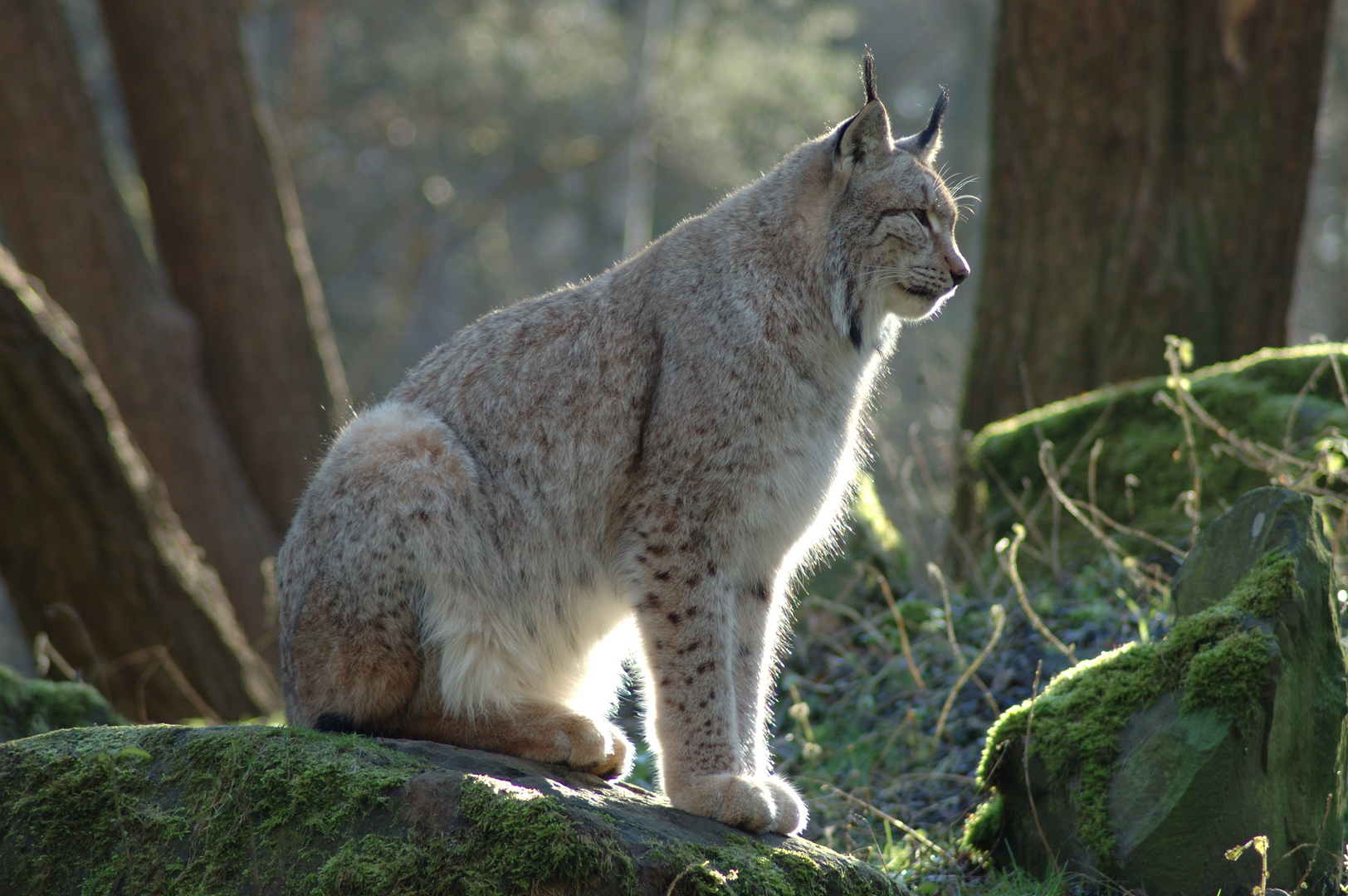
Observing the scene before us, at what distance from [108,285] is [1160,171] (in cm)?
702

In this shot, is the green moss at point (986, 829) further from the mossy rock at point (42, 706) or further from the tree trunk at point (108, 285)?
the tree trunk at point (108, 285)

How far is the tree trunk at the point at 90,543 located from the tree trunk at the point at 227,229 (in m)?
1.99

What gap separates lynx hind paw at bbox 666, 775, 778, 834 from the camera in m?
3.48

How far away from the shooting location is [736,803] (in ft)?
11.4

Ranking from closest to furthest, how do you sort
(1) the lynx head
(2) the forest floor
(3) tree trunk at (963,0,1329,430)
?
1. (1) the lynx head
2. (2) the forest floor
3. (3) tree trunk at (963,0,1329,430)

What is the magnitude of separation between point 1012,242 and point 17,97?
667cm

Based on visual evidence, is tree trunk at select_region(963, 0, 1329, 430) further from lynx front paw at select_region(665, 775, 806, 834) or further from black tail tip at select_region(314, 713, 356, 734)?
black tail tip at select_region(314, 713, 356, 734)

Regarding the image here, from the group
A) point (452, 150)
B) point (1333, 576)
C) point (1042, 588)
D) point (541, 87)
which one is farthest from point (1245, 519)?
point (452, 150)

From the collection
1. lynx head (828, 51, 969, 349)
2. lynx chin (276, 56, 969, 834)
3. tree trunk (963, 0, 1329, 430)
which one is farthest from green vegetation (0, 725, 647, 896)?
tree trunk (963, 0, 1329, 430)

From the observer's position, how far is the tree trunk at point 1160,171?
7086 mm

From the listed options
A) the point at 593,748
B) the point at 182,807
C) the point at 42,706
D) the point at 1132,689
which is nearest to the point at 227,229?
the point at 42,706

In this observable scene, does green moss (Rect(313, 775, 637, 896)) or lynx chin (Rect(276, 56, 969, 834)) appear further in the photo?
lynx chin (Rect(276, 56, 969, 834))

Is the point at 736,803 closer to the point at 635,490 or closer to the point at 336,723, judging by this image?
the point at 635,490

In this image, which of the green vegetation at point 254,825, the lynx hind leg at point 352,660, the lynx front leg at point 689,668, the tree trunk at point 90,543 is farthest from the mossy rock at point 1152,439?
the tree trunk at point 90,543
